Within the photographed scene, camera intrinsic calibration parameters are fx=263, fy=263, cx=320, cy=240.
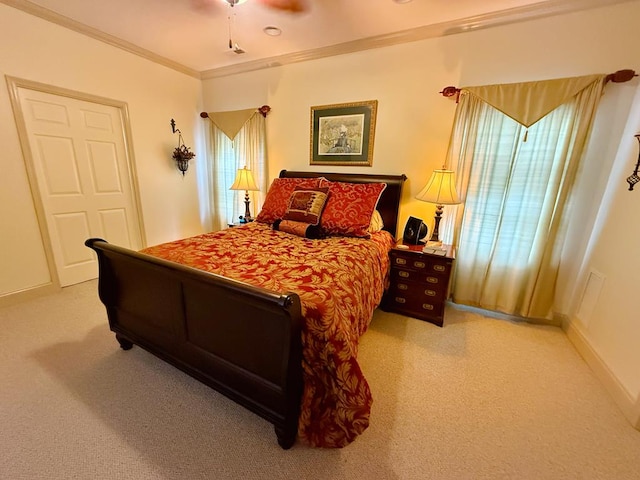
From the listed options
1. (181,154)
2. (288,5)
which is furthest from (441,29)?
(181,154)

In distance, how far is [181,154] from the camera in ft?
11.8

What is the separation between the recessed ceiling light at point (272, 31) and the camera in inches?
96.9

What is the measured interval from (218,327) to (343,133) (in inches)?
96.1

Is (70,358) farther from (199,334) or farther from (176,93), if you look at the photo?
(176,93)

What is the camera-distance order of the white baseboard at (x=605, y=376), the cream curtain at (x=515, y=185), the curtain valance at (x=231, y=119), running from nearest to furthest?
1. the white baseboard at (x=605, y=376)
2. the cream curtain at (x=515, y=185)
3. the curtain valance at (x=231, y=119)

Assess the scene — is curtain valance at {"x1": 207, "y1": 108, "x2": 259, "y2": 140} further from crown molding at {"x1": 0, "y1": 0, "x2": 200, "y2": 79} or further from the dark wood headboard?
the dark wood headboard

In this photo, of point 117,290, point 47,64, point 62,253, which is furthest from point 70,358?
point 47,64

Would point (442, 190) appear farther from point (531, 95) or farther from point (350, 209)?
point (531, 95)

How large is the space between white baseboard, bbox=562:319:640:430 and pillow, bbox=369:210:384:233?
1.81m

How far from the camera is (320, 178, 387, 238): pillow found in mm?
2389

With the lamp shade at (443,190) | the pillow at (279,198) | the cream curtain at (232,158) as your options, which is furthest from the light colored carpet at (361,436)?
the cream curtain at (232,158)

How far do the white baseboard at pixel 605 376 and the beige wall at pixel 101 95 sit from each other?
4588 mm

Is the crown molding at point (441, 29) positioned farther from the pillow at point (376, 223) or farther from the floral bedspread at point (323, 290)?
the floral bedspread at point (323, 290)

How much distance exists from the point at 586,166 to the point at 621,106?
45 centimetres
